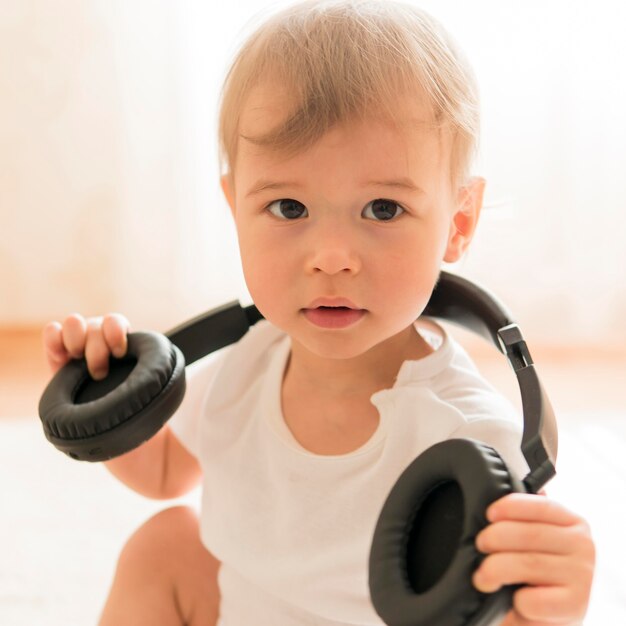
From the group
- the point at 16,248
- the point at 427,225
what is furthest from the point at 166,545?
the point at 16,248

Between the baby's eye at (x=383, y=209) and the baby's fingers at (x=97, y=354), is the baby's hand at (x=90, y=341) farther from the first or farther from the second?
the baby's eye at (x=383, y=209)

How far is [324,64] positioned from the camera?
2.68 ft

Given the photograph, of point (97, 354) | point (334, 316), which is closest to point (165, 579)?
point (97, 354)

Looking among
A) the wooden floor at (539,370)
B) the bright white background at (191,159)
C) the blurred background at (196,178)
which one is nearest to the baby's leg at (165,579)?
the blurred background at (196,178)

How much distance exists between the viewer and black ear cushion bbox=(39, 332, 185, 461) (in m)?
0.83

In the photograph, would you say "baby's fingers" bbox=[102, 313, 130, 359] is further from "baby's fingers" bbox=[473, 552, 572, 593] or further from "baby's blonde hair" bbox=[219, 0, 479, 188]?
"baby's fingers" bbox=[473, 552, 572, 593]

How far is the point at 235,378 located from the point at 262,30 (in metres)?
0.38

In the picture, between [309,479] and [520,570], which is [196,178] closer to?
[309,479]

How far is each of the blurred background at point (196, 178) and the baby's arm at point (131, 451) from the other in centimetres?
64

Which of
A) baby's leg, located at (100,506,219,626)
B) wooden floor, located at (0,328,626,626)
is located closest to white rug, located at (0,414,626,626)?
wooden floor, located at (0,328,626,626)

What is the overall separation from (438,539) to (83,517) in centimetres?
84

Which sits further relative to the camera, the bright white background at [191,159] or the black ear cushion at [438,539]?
the bright white background at [191,159]

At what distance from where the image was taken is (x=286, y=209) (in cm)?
86

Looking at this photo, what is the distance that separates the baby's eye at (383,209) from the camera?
2.75ft
